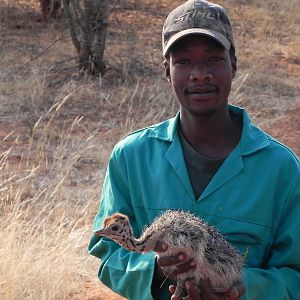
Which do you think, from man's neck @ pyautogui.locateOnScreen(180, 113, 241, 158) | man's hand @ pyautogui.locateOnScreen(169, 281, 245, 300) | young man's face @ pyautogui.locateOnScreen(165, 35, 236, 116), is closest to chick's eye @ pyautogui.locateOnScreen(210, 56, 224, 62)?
young man's face @ pyautogui.locateOnScreen(165, 35, 236, 116)

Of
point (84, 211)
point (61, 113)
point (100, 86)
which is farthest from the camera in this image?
point (100, 86)

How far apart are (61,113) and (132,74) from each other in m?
2.02

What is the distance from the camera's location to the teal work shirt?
2.54 meters

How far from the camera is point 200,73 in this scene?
2.57 m

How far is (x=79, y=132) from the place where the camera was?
834cm

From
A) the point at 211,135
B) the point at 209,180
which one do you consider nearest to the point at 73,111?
the point at 211,135

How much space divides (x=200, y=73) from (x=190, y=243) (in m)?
0.64

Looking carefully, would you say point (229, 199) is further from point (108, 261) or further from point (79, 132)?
point (79, 132)

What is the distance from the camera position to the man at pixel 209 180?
2.55m

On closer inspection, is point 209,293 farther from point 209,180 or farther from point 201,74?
point 201,74

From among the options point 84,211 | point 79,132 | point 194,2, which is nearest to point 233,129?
point 194,2

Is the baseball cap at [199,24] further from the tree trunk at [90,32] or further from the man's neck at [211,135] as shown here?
the tree trunk at [90,32]

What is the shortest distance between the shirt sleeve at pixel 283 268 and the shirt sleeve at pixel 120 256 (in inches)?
14.6

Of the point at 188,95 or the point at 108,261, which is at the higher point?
the point at 188,95
